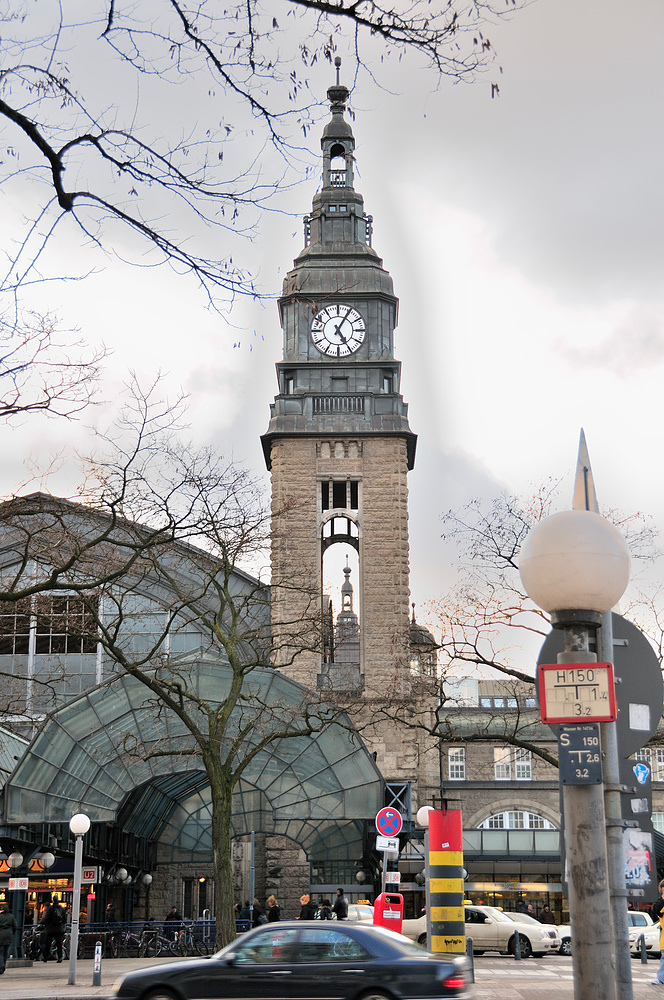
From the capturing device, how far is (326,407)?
199 feet

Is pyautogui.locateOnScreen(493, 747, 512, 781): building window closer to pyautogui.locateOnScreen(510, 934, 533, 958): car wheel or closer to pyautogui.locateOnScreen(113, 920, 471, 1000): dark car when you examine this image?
pyautogui.locateOnScreen(510, 934, 533, 958): car wheel

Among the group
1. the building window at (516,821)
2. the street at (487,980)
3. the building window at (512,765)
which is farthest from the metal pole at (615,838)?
the building window at (512,765)

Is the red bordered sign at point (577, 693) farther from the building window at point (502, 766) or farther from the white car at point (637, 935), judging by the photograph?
the building window at point (502, 766)

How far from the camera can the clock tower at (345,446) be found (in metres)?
56.6

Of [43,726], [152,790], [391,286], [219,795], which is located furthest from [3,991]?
[391,286]

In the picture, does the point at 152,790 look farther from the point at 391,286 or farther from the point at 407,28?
the point at 407,28

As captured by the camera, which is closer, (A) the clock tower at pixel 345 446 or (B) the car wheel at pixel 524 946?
(B) the car wheel at pixel 524 946

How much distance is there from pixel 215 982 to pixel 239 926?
23130mm

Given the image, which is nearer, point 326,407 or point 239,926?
point 239,926

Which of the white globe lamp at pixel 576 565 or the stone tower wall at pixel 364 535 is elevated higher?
the stone tower wall at pixel 364 535

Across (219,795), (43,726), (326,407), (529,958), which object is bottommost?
(529,958)

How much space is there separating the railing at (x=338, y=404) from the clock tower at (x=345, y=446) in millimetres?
50

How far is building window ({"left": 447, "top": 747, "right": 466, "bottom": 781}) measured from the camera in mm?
69938

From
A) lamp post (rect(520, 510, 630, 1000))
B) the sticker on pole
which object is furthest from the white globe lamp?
the sticker on pole
